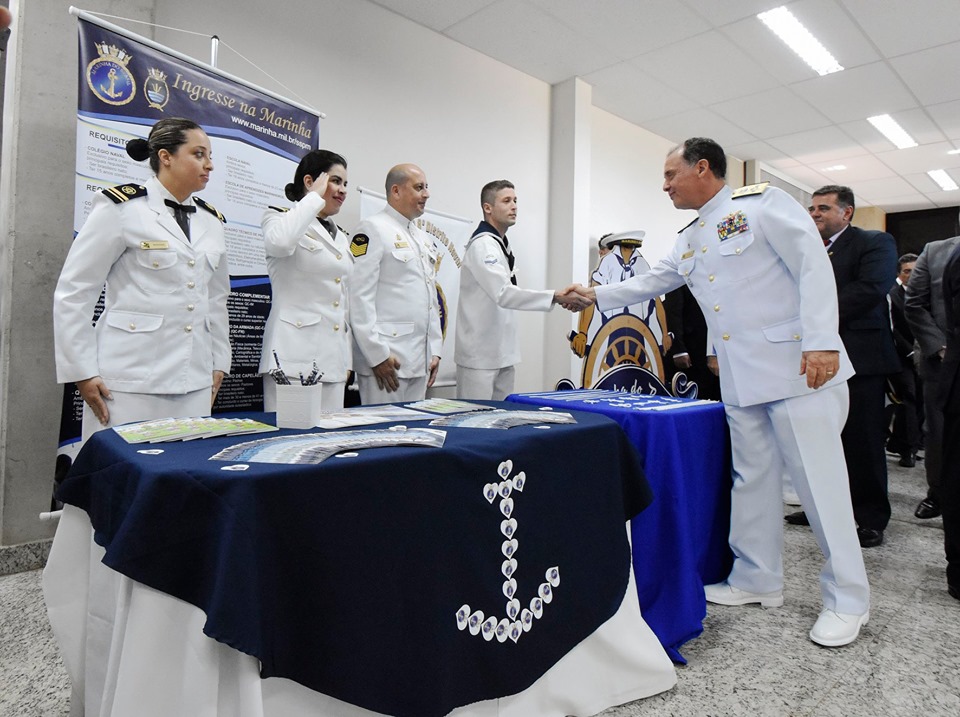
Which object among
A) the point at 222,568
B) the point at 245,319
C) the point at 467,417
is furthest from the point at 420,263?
the point at 222,568

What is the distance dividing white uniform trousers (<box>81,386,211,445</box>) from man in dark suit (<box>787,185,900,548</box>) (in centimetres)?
280

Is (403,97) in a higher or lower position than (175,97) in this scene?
higher

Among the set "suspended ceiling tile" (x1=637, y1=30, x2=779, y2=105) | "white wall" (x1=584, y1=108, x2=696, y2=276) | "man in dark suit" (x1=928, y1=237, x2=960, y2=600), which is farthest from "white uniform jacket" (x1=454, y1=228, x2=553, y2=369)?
"suspended ceiling tile" (x1=637, y1=30, x2=779, y2=105)

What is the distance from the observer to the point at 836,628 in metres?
1.88

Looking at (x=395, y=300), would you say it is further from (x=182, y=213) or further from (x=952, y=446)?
(x=952, y=446)

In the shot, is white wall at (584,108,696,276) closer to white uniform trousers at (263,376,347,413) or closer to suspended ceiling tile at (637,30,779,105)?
suspended ceiling tile at (637,30,779,105)

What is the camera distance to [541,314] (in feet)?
16.6

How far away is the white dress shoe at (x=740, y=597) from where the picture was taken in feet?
7.05

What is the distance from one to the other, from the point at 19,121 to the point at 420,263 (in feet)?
→ 5.51

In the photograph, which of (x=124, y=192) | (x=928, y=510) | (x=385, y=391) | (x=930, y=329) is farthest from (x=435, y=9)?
(x=928, y=510)

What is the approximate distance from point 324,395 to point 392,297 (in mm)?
611

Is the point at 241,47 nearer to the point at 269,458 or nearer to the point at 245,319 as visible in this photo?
the point at 245,319

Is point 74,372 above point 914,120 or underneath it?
underneath

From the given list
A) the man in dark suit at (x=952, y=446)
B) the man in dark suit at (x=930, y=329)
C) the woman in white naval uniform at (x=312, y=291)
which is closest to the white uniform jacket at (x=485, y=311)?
the woman in white naval uniform at (x=312, y=291)
